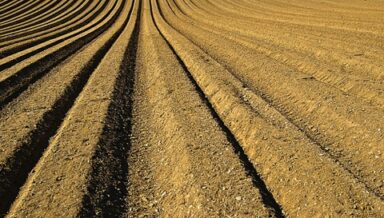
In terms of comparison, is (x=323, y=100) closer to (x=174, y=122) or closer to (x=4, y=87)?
(x=174, y=122)

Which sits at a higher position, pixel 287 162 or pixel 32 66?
pixel 32 66

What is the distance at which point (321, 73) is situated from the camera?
10.2 meters

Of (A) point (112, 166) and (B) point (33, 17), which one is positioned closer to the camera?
(A) point (112, 166)

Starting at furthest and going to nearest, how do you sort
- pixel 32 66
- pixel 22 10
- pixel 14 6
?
pixel 14 6 < pixel 22 10 < pixel 32 66

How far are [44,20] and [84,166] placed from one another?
965 inches

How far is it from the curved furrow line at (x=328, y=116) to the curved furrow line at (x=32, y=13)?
70.3 feet

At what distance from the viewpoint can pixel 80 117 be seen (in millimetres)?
8117

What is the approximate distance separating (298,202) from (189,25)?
18.6 metres

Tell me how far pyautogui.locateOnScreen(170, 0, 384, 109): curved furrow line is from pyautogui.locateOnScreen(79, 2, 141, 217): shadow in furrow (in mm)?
5141

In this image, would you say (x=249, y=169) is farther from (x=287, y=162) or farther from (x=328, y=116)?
(x=328, y=116)

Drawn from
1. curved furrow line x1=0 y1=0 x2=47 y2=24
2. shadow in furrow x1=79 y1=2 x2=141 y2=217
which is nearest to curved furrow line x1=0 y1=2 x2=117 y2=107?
shadow in furrow x1=79 y1=2 x2=141 y2=217

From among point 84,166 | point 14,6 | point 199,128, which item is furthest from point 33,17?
point 84,166

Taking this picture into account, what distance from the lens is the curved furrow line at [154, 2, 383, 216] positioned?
4984mm

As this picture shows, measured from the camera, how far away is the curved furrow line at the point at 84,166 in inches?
204
